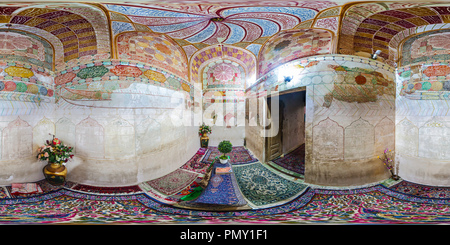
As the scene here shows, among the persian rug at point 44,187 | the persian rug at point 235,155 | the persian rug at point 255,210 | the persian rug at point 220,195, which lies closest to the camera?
the persian rug at point 255,210

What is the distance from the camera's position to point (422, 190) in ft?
3.99

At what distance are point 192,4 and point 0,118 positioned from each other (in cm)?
207

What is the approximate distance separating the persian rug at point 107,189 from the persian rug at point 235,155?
771mm

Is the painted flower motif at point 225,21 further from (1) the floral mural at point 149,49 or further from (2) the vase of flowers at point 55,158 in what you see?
(2) the vase of flowers at point 55,158

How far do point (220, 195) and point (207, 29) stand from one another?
61.8 inches

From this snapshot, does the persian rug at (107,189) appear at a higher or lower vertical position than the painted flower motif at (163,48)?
lower

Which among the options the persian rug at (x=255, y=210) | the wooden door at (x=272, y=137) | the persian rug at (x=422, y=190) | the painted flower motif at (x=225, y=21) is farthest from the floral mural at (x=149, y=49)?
the persian rug at (x=422, y=190)

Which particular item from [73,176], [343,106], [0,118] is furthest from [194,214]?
[0,118]

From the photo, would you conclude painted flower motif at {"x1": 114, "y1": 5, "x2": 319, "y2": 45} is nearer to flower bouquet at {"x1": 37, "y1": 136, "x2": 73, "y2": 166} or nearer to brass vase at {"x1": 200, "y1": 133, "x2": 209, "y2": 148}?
brass vase at {"x1": 200, "y1": 133, "x2": 209, "y2": 148}

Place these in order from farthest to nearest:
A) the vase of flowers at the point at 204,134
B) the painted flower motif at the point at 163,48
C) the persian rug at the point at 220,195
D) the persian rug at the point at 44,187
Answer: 1. the vase of flowers at the point at 204,134
2. the painted flower motif at the point at 163,48
3. the persian rug at the point at 44,187
4. the persian rug at the point at 220,195

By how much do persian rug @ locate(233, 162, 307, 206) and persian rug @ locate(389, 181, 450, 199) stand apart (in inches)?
35.1

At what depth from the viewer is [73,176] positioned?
4.47ft

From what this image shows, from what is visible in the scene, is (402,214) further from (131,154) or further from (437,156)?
(131,154)

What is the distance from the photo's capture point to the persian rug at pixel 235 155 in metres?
1.59
